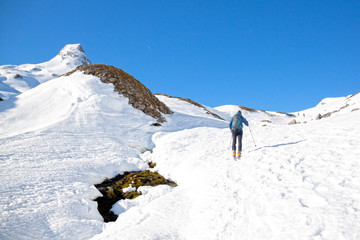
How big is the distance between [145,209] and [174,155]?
24.9 ft

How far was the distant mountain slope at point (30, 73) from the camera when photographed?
9764 centimetres

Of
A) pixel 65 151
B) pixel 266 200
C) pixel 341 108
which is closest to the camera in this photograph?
pixel 266 200

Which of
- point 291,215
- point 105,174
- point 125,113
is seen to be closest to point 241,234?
point 291,215

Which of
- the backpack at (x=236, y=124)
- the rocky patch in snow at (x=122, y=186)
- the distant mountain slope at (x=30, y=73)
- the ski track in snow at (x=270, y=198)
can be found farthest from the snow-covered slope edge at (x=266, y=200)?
the distant mountain slope at (x=30, y=73)

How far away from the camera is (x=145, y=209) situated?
787 cm

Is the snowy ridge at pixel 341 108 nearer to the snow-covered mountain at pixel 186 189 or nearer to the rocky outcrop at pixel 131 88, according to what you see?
the snow-covered mountain at pixel 186 189

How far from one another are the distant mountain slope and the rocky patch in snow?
72.5 metres

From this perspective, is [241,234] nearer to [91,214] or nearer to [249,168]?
[249,168]

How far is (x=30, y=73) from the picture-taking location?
13650cm

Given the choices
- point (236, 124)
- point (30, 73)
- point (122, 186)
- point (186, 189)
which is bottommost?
point (122, 186)

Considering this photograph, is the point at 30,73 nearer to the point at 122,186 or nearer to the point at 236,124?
the point at 122,186

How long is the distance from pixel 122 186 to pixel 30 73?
555ft

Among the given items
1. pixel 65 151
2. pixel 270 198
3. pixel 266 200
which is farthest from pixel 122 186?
pixel 270 198

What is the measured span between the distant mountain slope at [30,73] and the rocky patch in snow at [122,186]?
238 ft
